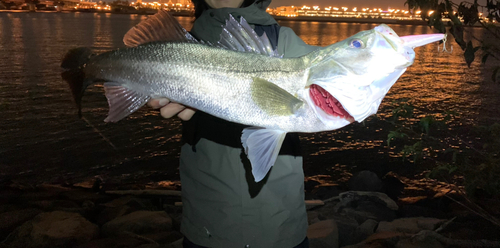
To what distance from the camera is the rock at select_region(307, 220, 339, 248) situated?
4.81 meters

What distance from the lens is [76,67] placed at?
2432 mm

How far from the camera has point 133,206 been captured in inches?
251

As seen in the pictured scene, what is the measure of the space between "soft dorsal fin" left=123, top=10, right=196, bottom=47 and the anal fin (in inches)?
12.4

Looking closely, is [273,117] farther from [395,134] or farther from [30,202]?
[30,202]

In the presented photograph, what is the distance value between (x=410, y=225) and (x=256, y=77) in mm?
4713

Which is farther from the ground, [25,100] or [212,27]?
[212,27]

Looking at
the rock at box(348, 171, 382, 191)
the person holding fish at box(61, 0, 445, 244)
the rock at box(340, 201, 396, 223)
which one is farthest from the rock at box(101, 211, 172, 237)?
the rock at box(348, 171, 382, 191)

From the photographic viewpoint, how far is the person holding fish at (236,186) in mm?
2418

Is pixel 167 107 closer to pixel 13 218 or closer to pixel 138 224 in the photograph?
pixel 138 224

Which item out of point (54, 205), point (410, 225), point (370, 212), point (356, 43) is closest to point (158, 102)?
point (356, 43)

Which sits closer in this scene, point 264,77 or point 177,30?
point 264,77

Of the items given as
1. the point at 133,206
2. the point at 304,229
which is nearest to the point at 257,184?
the point at 304,229

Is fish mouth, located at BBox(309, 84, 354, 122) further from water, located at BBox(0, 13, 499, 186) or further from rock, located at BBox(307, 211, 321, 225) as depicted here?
water, located at BBox(0, 13, 499, 186)

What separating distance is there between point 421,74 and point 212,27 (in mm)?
25611
